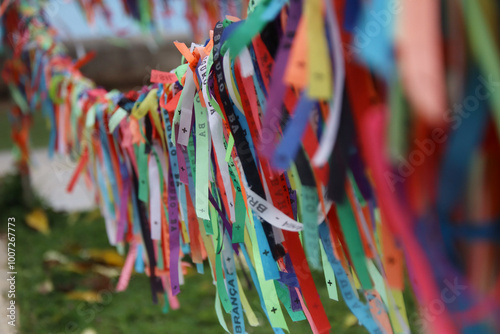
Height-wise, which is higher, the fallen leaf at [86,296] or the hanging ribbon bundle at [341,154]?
the hanging ribbon bundle at [341,154]

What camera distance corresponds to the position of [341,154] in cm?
47

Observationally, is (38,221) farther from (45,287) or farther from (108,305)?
(108,305)

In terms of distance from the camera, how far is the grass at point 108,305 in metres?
1.75

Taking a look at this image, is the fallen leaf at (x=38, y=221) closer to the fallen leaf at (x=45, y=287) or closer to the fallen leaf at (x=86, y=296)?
the fallen leaf at (x=45, y=287)

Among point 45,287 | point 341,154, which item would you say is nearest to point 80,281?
point 45,287

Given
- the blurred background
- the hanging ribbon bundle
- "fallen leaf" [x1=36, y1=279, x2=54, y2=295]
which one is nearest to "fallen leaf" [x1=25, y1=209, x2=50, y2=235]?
the blurred background

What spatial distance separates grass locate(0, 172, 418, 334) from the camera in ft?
5.73

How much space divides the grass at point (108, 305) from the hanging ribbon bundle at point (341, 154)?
84cm

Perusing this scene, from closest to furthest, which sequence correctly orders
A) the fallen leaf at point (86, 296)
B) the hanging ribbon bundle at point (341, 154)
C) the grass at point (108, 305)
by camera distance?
the hanging ribbon bundle at point (341, 154)
the grass at point (108, 305)
the fallen leaf at point (86, 296)

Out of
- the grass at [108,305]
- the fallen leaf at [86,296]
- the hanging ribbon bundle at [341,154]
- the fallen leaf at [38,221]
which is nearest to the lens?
the hanging ribbon bundle at [341,154]

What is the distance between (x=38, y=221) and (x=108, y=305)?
Result: 96 centimetres

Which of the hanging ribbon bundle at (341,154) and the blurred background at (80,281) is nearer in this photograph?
the hanging ribbon bundle at (341,154)

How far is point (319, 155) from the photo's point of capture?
41 cm

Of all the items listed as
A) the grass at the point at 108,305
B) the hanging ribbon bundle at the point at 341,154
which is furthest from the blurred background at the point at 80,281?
the hanging ribbon bundle at the point at 341,154
